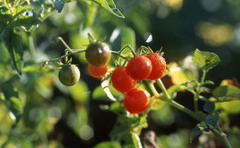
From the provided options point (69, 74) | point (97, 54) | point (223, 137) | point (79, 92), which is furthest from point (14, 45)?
point (79, 92)

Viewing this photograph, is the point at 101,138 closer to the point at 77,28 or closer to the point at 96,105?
the point at 96,105

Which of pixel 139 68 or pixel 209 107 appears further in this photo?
pixel 209 107

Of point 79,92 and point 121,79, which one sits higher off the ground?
point 121,79

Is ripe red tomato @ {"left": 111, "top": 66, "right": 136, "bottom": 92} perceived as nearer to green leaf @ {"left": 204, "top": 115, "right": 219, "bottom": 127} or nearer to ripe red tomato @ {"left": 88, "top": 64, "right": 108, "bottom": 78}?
ripe red tomato @ {"left": 88, "top": 64, "right": 108, "bottom": 78}

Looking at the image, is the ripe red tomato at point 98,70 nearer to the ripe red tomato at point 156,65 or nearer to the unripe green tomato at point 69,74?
the unripe green tomato at point 69,74

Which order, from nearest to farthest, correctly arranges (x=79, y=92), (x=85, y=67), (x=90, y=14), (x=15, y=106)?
(x=15, y=106)
(x=90, y=14)
(x=79, y=92)
(x=85, y=67)

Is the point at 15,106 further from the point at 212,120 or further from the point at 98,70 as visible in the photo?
the point at 212,120
